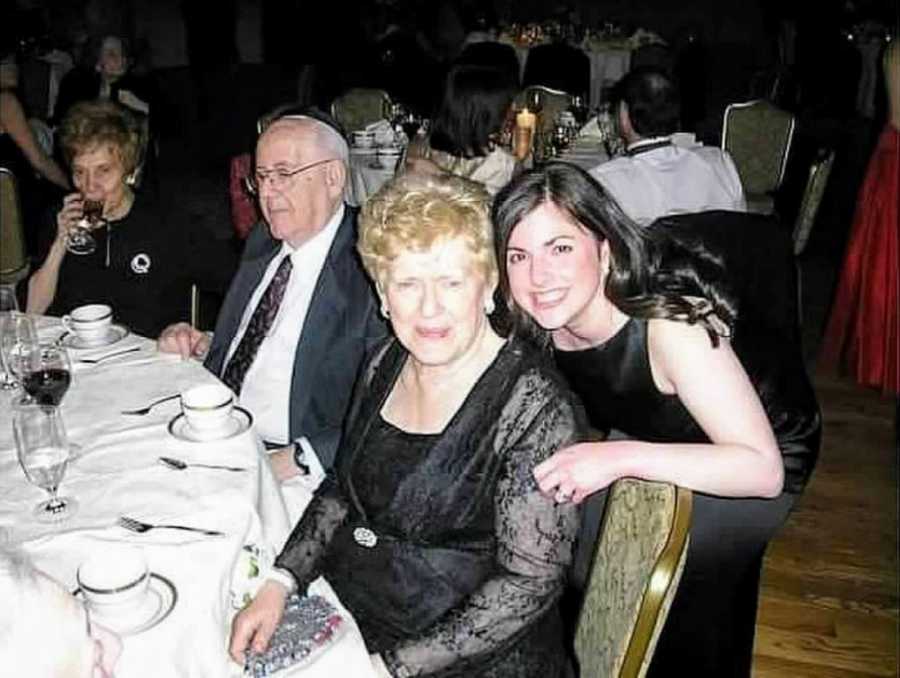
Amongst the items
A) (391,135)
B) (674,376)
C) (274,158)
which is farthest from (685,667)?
(391,135)

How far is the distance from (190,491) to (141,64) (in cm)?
694

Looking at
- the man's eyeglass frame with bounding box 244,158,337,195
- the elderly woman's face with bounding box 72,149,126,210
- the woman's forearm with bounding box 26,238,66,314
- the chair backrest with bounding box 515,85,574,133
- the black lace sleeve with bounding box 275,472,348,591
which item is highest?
the man's eyeglass frame with bounding box 244,158,337,195

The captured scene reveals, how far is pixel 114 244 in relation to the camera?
2.89m

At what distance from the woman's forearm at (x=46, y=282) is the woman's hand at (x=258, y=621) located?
1499 millimetres

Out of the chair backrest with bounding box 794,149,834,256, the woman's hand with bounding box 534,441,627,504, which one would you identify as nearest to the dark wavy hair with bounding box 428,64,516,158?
the chair backrest with bounding box 794,149,834,256

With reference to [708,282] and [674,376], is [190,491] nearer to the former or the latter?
[674,376]

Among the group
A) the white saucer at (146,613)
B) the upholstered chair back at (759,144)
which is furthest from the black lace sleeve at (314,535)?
the upholstered chair back at (759,144)

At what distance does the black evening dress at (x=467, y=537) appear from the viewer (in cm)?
163

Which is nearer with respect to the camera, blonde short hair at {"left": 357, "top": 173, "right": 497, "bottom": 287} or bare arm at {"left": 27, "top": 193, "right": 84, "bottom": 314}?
blonde short hair at {"left": 357, "top": 173, "right": 497, "bottom": 287}

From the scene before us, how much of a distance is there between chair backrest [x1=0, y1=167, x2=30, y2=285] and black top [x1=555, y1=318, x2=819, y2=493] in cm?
274

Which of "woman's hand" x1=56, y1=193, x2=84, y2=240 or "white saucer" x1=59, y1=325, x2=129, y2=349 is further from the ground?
"woman's hand" x1=56, y1=193, x2=84, y2=240

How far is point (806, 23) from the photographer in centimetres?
1039

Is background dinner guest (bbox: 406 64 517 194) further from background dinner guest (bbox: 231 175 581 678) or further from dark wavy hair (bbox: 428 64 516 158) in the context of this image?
background dinner guest (bbox: 231 175 581 678)

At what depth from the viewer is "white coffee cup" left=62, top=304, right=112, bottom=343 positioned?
2334 millimetres
